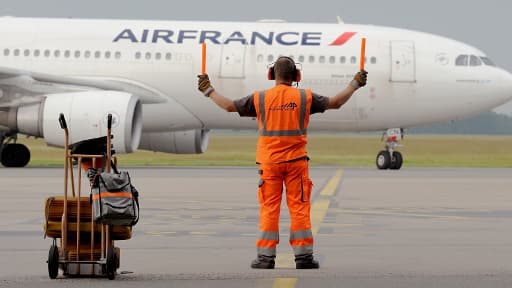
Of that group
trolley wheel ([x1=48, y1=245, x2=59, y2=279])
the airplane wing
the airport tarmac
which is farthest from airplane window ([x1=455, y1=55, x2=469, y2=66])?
trolley wheel ([x1=48, y1=245, x2=59, y2=279])

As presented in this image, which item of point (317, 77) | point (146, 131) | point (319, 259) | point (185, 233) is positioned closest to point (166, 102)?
point (146, 131)

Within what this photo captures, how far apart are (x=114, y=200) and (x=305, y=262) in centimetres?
176

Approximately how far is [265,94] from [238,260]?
1.45m

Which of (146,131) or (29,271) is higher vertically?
(146,131)

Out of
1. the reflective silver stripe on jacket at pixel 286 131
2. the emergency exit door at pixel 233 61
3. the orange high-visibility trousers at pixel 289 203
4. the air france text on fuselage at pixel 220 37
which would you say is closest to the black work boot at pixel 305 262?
the orange high-visibility trousers at pixel 289 203

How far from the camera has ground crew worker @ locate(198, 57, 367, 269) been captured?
10086 millimetres

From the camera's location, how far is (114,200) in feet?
29.7

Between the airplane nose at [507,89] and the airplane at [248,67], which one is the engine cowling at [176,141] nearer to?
the airplane at [248,67]

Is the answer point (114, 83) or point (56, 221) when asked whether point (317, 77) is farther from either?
point (56, 221)

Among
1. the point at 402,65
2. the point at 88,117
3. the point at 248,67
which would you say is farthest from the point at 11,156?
the point at 402,65

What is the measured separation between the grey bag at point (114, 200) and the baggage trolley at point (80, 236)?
0.26 m

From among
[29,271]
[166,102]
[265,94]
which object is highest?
[166,102]

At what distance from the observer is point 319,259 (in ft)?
35.0

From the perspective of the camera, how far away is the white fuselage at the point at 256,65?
102 feet
